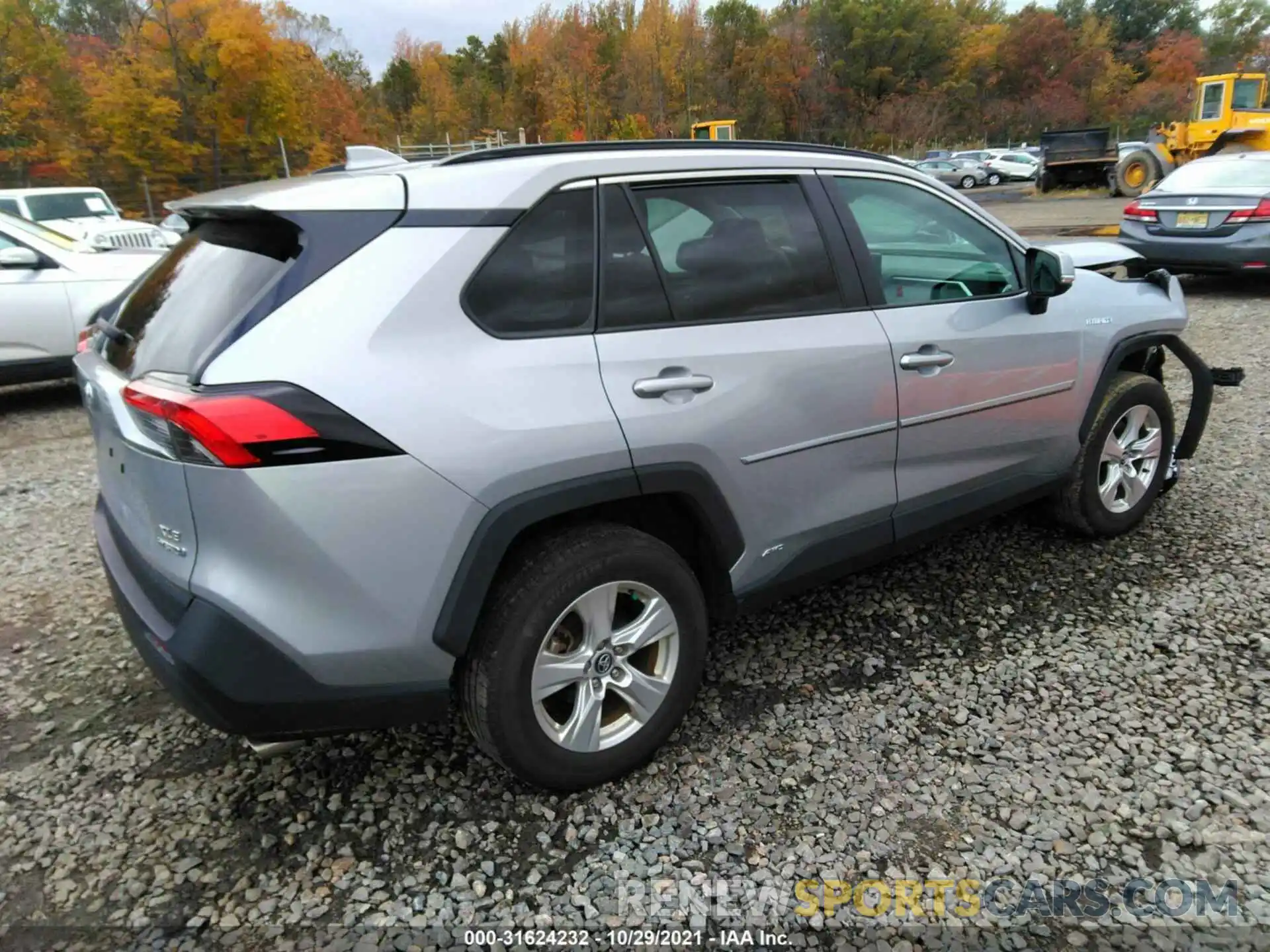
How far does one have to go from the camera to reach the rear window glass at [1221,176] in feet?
31.1

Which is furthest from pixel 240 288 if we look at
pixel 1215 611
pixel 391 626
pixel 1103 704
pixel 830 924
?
pixel 1215 611

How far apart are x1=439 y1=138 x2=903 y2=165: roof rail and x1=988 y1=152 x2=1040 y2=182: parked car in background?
38818 mm

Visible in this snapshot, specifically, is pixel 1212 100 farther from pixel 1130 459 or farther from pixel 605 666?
pixel 605 666

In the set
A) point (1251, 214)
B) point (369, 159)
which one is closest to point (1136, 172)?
point (1251, 214)

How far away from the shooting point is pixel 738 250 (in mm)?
2742

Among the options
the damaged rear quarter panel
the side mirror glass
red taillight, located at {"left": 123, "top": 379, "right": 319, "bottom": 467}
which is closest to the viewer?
red taillight, located at {"left": 123, "top": 379, "right": 319, "bottom": 467}

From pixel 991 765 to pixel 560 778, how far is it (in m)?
1.26

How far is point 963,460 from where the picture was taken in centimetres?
327

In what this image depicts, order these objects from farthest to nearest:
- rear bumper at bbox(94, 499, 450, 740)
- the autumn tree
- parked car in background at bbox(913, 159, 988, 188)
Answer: the autumn tree → parked car in background at bbox(913, 159, 988, 188) → rear bumper at bbox(94, 499, 450, 740)

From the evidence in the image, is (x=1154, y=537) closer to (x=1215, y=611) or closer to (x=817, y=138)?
(x=1215, y=611)

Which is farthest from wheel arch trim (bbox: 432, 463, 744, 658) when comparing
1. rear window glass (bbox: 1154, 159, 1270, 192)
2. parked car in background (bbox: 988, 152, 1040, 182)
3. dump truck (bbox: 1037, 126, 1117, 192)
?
parked car in background (bbox: 988, 152, 1040, 182)

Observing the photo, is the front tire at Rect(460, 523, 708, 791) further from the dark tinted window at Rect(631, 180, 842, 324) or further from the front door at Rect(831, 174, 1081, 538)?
the front door at Rect(831, 174, 1081, 538)

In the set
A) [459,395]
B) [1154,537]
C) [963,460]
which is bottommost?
[1154,537]

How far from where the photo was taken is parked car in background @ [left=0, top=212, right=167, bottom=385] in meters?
6.67
